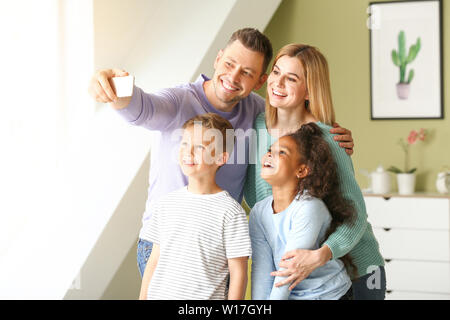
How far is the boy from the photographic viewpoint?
4.27 feet

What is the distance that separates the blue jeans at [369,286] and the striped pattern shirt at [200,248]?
42cm

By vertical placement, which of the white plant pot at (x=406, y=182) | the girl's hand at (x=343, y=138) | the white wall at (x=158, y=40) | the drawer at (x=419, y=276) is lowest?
the drawer at (x=419, y=276)

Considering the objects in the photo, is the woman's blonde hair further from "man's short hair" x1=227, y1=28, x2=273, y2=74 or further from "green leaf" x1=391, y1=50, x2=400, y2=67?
"green leaf" x1=391, y1=50, x2=400, y2=67

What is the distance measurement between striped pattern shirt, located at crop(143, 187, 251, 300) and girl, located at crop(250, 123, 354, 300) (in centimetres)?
9

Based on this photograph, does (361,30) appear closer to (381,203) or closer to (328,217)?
(381,203)

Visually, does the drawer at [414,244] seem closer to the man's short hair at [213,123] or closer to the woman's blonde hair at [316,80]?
the woman's blonde hair at [316,80]

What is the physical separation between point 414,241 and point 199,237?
2.57 m

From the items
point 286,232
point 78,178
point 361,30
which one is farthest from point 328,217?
point 361,30

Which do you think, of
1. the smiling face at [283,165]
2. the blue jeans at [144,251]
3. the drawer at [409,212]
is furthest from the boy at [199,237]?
the drawer at [409,212]

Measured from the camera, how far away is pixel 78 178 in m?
2.54

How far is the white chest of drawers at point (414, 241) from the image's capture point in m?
3.50

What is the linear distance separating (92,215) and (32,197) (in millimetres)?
272

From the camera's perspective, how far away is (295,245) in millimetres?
1329

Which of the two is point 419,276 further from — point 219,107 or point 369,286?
point 219,107
